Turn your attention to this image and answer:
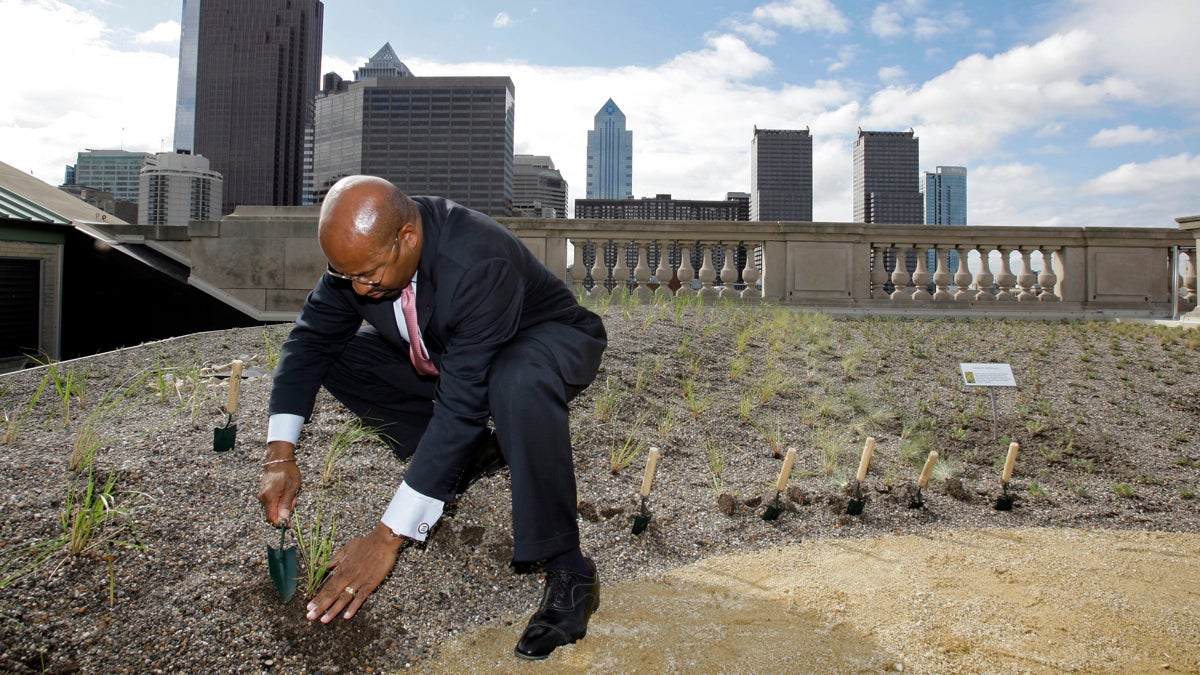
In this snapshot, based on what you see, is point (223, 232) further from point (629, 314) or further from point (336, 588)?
point (336, 588)

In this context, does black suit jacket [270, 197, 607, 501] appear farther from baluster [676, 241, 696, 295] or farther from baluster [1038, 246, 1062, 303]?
baluster [1038, 246, 1062, 303]

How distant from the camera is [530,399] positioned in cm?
198

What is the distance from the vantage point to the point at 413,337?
2334mm

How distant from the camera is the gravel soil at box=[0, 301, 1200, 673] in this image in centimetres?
197

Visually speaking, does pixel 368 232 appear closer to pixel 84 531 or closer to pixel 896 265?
pixel 84 531

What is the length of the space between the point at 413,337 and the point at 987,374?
2916mm

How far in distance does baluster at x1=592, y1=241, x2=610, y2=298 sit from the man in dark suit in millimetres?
5788

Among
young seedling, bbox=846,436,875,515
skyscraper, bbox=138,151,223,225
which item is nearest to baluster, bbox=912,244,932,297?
young seedling, bbox=846,436,875,515

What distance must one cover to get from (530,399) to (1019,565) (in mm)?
2014

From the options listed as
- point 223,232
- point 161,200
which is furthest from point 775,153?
point 223,232

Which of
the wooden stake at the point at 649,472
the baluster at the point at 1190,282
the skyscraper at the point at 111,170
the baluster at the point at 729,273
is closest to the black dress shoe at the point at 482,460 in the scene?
the wooden stake at the point at 649,472

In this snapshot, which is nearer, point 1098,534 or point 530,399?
point 530,399

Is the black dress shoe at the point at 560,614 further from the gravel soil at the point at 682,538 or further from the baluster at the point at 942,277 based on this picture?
the baluster at the point at 942,277

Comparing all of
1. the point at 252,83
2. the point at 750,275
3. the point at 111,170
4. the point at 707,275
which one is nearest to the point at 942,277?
the point at 750,275
